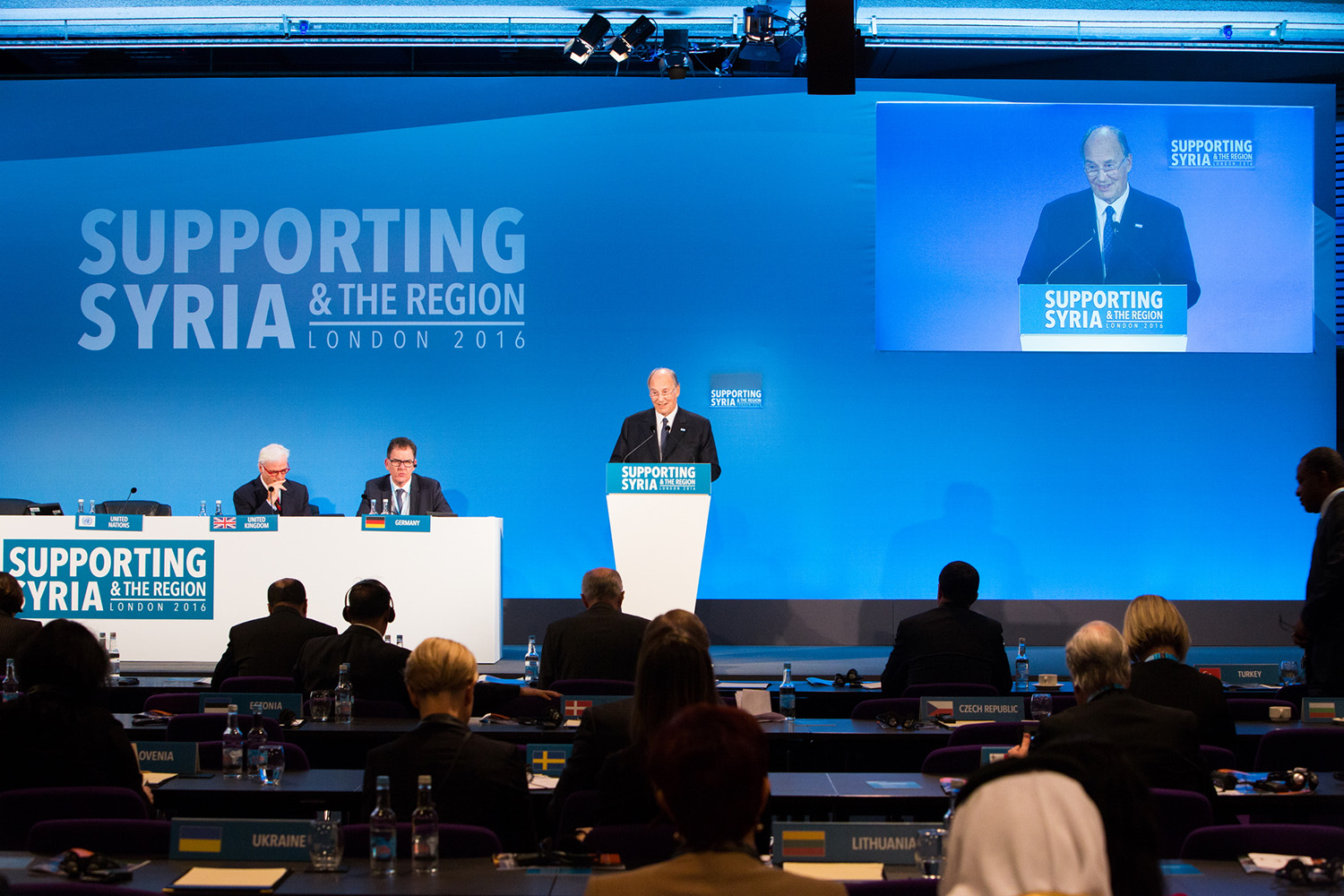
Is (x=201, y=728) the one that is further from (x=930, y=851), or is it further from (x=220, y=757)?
(x=930, y=851)

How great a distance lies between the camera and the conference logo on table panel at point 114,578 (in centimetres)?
689

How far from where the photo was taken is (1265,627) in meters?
9.18

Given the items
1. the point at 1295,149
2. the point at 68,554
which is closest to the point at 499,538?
the point at 68,554

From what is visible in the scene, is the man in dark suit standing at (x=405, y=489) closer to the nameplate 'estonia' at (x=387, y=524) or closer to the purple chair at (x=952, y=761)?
the nameplate 'estonia' at (x=387, y=524)

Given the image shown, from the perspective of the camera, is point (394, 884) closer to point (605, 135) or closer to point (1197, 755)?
point (1197, 755)

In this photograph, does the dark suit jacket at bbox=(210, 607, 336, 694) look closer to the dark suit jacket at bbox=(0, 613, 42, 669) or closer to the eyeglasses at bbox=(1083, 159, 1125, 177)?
the dark suit jacket at bbox=(0, 613, 42, 669)

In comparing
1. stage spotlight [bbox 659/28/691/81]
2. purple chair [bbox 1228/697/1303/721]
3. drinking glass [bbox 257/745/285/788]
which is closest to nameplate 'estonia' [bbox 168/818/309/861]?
drinking glass [bbox 257/745/285/788]

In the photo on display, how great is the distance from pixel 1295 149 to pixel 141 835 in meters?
9.43

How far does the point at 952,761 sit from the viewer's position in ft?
11.9

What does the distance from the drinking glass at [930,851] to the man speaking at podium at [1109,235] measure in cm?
723

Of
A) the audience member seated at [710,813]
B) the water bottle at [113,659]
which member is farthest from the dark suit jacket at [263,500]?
the audience member seated at [710,813]

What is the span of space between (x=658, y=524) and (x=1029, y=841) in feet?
19.2

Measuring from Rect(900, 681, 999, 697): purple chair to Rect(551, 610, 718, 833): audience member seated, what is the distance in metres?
1.67

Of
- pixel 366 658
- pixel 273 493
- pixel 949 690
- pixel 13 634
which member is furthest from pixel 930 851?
pixel 273 493
